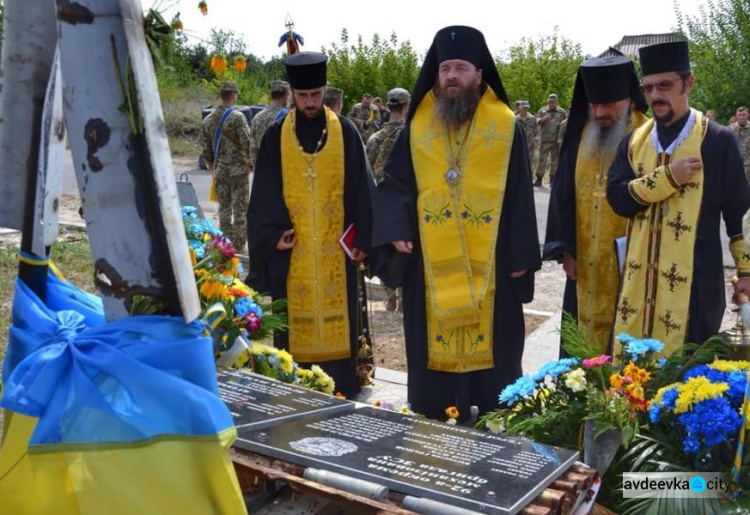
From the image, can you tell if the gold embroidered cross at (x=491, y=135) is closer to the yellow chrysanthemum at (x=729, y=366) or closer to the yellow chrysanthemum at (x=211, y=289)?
the yellow chrysanthemum at (x=211, y=289)

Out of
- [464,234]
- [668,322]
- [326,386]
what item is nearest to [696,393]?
[668,322]

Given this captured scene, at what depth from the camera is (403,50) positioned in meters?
32.2

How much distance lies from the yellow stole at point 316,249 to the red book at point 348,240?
0.10 metres

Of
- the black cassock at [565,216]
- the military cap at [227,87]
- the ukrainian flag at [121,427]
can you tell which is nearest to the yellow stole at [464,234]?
the black cassock at [565,216]

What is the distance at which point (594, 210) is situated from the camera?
5.14 m

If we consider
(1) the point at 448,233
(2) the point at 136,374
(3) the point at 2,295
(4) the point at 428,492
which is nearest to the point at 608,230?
(1) the point at 448,233

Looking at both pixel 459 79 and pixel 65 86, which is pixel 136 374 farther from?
pixel 459 79

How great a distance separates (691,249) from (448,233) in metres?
1.33

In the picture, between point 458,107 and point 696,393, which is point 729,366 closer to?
point 696,393

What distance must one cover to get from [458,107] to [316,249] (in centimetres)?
141

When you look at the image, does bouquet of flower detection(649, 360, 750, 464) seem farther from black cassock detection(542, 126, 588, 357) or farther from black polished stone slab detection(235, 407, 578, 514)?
black cassock detection(542, 126, 588, 357)

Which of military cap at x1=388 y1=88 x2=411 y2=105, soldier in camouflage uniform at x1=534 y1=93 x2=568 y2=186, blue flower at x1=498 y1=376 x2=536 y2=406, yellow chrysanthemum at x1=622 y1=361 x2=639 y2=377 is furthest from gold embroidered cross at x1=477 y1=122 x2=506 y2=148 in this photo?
soldier in camouflage uniform at x1=534 y1=93 x2=568 y2=186

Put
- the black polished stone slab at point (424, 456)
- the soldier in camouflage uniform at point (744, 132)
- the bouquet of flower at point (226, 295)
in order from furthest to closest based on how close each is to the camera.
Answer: the soldier in camouflage uniform at point (744, 132), the bouquet of flower at point (226, 295), the black polished stone slab at point (424, 456)

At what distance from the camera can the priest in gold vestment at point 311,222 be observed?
5.59m
